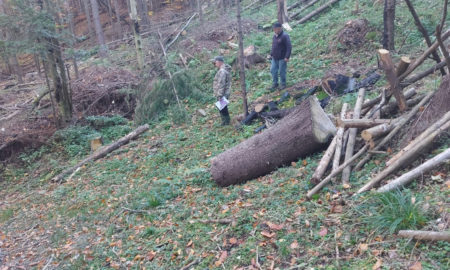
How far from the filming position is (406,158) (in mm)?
4629

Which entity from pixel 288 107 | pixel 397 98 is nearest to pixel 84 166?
pixel 288 107

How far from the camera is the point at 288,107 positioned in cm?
943

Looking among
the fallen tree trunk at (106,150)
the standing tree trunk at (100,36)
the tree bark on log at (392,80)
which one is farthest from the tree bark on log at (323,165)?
the standing tree trunk at (100,36)

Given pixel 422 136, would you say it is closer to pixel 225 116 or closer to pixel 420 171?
pixel 420 171

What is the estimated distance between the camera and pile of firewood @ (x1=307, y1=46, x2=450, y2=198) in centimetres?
460

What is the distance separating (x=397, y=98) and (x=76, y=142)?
10249mm

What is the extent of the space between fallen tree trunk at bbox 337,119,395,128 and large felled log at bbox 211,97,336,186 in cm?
72

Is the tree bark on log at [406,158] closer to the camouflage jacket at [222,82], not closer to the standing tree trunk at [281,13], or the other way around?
the camouflage jacket at [222,82]

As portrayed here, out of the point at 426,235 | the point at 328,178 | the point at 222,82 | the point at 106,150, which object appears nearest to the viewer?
the point at 426,235

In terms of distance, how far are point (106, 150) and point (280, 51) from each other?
603 cm

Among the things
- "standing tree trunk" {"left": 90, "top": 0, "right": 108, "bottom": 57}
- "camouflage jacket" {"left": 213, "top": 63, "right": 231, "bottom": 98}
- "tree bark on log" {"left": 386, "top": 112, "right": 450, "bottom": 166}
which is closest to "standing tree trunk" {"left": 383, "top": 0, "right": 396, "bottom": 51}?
"camouflage jacket" {"left": 213, "top": 63, "right": 231, "bottom": 98}

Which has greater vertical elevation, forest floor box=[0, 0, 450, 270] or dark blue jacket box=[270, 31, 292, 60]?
dark blue jacket box=[270, 31, 292, 60]

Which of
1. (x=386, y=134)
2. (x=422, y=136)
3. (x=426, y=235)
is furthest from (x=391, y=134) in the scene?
(x=426, y=235)

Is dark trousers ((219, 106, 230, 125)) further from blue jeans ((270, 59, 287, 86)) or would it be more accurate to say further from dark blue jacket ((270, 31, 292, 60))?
dark blue jacket ((270, 31, 292, 60))
